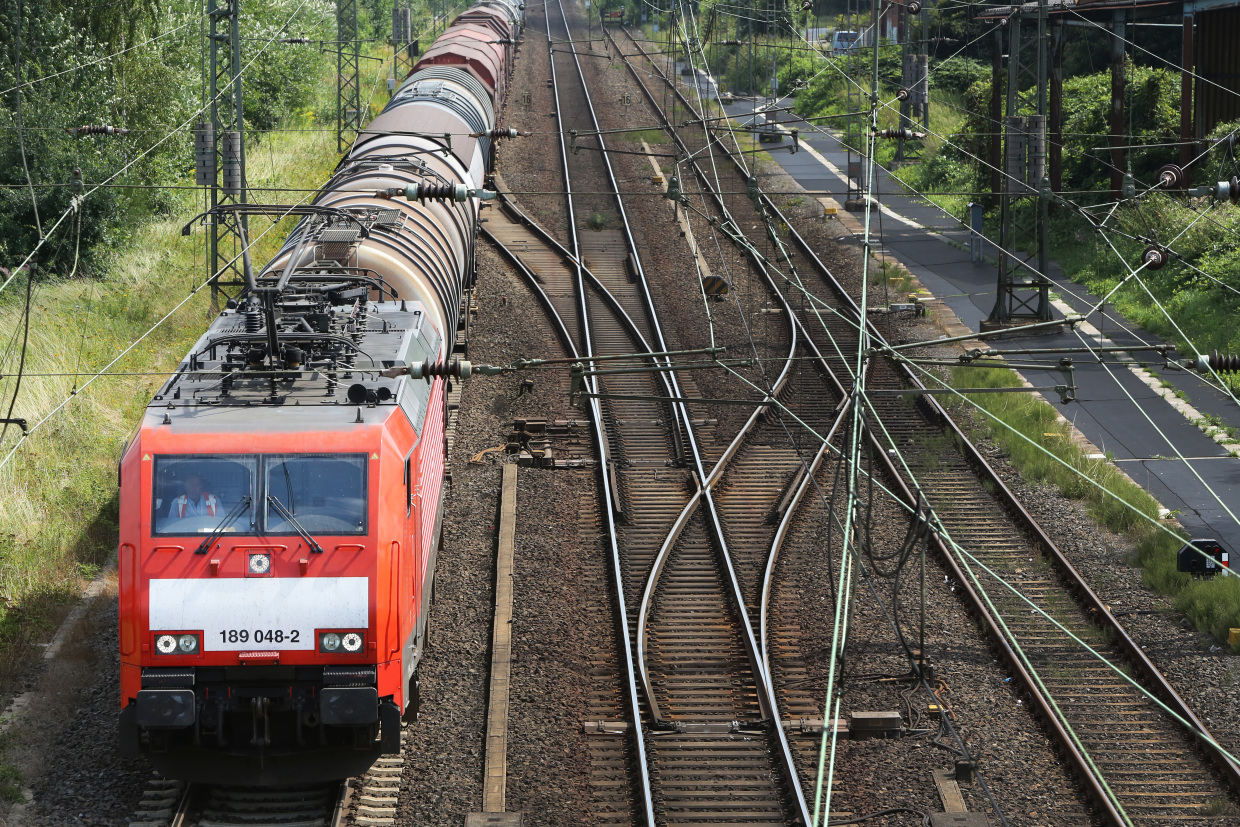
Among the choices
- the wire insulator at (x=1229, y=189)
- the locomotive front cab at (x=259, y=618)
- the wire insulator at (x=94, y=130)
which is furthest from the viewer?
the wire insulator at (x=94, y=130)

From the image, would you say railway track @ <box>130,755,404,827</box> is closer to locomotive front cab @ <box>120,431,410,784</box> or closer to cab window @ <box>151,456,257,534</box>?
locomotive front cab @ <box>120,431,410,784</box>

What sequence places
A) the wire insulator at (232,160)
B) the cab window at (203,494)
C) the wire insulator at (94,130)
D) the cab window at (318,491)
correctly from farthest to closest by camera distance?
the wire insulator at (232,160), the wire insulator at (94,130), the cab window at (318,491), the cab window at (203,494)

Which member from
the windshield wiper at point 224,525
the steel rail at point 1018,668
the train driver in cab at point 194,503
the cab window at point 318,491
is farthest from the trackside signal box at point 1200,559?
the train driver in cab at point 194,503

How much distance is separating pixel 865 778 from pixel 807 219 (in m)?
26.0

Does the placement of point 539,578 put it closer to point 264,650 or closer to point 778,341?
point 264,650

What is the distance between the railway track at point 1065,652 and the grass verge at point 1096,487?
3.03ft

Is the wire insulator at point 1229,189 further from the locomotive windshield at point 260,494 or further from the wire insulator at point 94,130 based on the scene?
the wire insulator at point 94,130

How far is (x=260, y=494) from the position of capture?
10883 millimetres

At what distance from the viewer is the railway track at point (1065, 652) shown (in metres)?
12.5

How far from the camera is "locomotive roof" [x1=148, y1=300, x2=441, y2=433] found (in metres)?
11.2

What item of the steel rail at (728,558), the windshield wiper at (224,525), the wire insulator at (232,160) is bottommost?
the steel rail at (728,558)

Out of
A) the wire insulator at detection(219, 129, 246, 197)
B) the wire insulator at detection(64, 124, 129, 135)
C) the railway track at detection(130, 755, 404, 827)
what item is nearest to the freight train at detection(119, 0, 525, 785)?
the railway track at detection(130, 755, 404, 827)

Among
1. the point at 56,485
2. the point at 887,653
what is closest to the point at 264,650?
the point at 887,653

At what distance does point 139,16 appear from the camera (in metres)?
32.1
